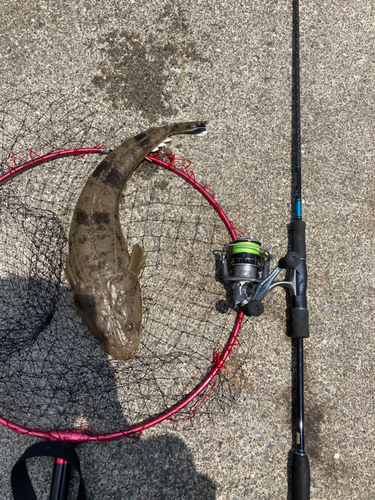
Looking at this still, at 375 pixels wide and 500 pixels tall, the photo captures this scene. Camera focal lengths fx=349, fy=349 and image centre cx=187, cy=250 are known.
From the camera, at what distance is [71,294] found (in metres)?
3.58

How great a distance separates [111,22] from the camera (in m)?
4.19

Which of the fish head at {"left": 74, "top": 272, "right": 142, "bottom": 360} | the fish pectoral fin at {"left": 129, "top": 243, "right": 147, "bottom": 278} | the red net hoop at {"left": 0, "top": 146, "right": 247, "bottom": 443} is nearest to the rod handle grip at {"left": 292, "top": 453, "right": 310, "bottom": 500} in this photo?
the red net hoop at {"left": 0, "top": 146, "right": 247, "bottom": 443}

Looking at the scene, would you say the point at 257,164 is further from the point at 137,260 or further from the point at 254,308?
the point at 254,308

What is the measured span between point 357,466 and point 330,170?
3093 mm

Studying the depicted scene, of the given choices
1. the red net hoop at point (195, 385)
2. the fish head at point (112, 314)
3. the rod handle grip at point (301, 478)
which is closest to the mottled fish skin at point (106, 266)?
the fish head at point (112, 314)

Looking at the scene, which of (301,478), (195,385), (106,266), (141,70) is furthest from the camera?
(141,70)

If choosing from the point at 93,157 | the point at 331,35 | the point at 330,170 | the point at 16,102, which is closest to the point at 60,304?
the point at 93,157

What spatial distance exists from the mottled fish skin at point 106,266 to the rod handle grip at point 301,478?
182 centimetres

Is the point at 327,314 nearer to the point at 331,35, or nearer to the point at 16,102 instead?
the point at 331,35

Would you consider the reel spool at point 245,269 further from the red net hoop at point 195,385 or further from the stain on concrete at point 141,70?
the stain on concrete at point 141,70

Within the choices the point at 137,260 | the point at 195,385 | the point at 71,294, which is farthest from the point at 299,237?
the point at 71,294

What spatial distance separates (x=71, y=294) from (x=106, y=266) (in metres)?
0.62

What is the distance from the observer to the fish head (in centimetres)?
323

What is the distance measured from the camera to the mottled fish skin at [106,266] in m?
3.24
